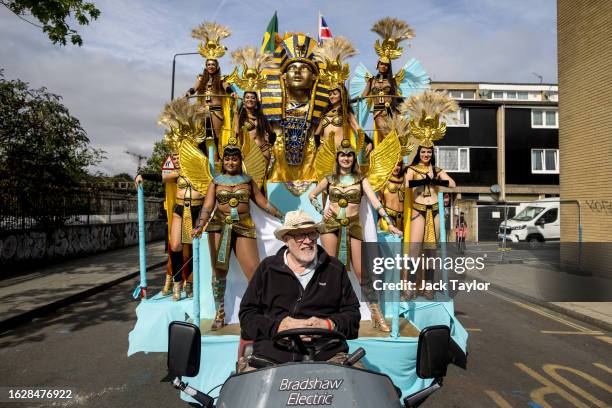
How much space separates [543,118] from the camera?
92.6ft

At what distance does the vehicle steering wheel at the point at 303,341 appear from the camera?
2096 mm

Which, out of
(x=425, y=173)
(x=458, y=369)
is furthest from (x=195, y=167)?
(x=458, y=369)

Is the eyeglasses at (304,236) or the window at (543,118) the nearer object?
the eyeglasses at (304,236)

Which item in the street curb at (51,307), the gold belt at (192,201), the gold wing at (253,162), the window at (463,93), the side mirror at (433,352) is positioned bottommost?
the street curb at (51,307)

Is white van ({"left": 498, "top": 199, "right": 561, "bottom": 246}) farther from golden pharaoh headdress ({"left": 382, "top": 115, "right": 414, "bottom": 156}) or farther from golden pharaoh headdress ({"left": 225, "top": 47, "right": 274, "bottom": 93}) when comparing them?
golden pharaoh headdress ({"left": 225, "top": 47, "right": 274, "bottom": 93})

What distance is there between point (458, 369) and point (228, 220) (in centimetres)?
359

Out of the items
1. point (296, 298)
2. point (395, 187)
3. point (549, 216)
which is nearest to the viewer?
point (296, 298)

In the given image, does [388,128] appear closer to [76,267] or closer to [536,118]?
[76,267]

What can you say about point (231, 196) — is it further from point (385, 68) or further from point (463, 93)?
point (463, 93)

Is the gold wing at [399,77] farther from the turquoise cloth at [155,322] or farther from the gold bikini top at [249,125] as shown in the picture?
the turquoise cloth at [155,322]

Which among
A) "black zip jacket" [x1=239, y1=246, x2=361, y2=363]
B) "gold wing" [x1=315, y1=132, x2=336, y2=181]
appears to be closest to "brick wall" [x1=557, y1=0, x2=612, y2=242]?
"gold wing" [x1=315, y1=132, x2=336, y2=181]

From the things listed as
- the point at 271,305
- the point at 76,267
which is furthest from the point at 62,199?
the point at 271,305

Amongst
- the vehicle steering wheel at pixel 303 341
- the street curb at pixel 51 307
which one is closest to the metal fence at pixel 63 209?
the street curb at pixel 51 307

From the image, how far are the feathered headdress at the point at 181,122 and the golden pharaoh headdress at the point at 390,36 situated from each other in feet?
9.85
